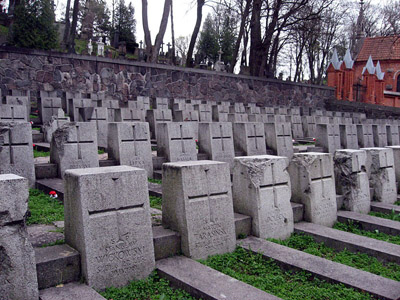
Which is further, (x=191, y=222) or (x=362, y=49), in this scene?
(x=362, y=49)

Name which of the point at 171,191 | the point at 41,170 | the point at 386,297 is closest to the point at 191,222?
the point at 171,191

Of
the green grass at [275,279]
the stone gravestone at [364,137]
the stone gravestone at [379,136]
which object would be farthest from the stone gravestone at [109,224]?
the stone gravestone at [379,136]

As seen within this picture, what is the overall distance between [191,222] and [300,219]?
81.4 inches

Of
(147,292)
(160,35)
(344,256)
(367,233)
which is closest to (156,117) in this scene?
(367,233)

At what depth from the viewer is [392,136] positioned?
1163 centimetres

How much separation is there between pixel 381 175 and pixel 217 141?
9.06 ft

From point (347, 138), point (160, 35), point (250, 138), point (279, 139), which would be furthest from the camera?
point (160, 35)

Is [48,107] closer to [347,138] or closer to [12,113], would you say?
[12,113]

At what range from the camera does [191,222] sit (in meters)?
3.96

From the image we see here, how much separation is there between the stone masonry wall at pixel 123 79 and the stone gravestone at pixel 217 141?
855cm

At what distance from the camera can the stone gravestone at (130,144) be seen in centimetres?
623

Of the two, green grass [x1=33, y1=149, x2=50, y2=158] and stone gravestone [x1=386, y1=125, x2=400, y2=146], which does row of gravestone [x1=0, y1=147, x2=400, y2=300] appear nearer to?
green grass [x1=33, y1=149, x2=50, y2=158]

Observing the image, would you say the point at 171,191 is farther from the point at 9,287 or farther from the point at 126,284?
the point at 9,287

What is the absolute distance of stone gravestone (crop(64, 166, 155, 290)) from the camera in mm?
3307
